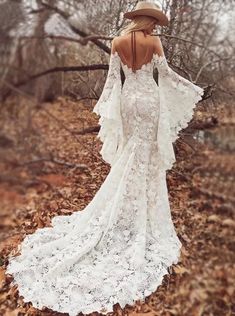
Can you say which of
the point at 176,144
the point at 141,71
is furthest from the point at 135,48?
the point at 176,144

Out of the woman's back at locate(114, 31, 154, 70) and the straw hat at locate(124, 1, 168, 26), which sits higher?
the straw hat at locate(124, 1, 168, 26)

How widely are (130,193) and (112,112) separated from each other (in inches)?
25.0

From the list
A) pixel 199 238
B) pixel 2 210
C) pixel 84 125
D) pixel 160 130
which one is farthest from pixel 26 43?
pixel 84 125

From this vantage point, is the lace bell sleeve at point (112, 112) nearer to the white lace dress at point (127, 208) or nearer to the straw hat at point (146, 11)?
the white lace dress at point (127, 208)

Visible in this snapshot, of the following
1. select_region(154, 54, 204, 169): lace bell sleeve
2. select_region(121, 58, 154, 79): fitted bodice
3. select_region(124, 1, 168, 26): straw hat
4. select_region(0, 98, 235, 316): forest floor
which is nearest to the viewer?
select_region(0, 98, 235, 316): forest floor

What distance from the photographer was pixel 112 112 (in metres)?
3.45

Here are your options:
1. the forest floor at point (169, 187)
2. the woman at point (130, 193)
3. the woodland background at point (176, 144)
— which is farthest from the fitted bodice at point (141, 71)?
the forest floor at point (169, 187)

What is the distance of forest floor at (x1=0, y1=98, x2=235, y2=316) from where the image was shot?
201 centimetres

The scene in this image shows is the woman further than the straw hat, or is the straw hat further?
the straw hat

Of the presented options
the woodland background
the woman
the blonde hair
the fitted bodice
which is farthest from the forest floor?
the blonde hair

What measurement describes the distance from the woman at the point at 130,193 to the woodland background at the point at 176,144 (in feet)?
0.60

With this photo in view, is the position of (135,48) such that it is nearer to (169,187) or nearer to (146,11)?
(146,11)

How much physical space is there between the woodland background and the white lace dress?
18cm

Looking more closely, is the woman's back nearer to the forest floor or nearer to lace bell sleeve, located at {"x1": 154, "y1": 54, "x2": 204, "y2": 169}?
lace bell sleeve, located at {"x1": 154, "y1": 54, "x2": 204, "y2": 169}
